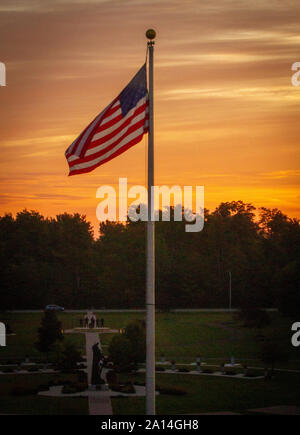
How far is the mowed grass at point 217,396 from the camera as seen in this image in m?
31.6

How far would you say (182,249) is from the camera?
12862cm

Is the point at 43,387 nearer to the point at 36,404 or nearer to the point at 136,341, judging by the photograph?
the point at 36,404

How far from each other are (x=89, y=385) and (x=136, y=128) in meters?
20.6

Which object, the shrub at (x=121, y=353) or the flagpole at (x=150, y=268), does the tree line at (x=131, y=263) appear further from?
the flagpole at (x=150, y=268)

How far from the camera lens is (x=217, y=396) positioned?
116ft

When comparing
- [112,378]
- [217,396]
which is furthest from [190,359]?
[217,396]

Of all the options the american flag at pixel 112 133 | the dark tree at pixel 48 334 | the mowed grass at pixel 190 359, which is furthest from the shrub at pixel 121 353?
the american flag at pixel 112 133

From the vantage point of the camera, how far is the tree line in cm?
10606

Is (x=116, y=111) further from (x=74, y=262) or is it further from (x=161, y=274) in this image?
(x=74, y=262)

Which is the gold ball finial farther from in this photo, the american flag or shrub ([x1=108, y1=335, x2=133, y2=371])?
shrub ([x1=108, y1=335, x2=133, y2=371])

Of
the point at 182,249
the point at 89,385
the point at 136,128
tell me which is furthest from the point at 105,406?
the point at 182,249

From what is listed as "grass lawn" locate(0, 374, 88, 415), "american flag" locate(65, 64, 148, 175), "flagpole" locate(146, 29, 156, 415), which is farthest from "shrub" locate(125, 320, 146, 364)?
"american flag" locate(65, 64, 148, 175)

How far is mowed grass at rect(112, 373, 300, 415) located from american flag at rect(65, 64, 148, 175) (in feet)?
47.5

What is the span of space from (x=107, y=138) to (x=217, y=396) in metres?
20.6
